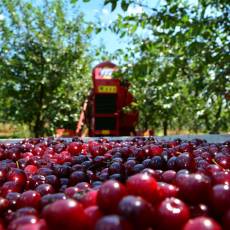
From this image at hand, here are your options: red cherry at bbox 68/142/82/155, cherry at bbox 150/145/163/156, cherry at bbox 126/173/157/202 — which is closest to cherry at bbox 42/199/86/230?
cherry at bbox 126/173/157/202

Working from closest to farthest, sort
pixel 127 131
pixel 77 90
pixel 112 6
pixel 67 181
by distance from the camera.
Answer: pixel 67 181 < pixel 112 6 < pixel 127 131 < pixel 77 90

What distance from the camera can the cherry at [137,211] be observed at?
0.73 metres

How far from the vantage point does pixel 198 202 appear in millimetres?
872

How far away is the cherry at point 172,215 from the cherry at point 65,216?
0.13m

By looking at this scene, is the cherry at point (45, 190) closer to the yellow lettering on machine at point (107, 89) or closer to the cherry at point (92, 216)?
the cherry at point (92, 216)

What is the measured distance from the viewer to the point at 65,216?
748mm

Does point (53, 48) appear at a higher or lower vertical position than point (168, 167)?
higher

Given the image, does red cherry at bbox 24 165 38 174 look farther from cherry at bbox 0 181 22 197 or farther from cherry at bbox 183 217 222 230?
cherry at bbox 183 217 222 230

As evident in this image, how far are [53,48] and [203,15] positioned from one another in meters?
7.56

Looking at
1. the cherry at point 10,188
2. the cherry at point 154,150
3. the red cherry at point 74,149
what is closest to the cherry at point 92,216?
the cherry at point 10,188

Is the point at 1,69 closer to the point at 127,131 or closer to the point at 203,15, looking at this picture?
the point at 127,131

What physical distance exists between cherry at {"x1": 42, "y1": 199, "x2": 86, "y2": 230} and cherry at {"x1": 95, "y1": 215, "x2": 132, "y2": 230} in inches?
1.8

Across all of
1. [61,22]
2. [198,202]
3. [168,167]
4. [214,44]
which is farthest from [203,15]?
[61,22]

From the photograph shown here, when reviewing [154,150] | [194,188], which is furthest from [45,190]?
[154,150]
